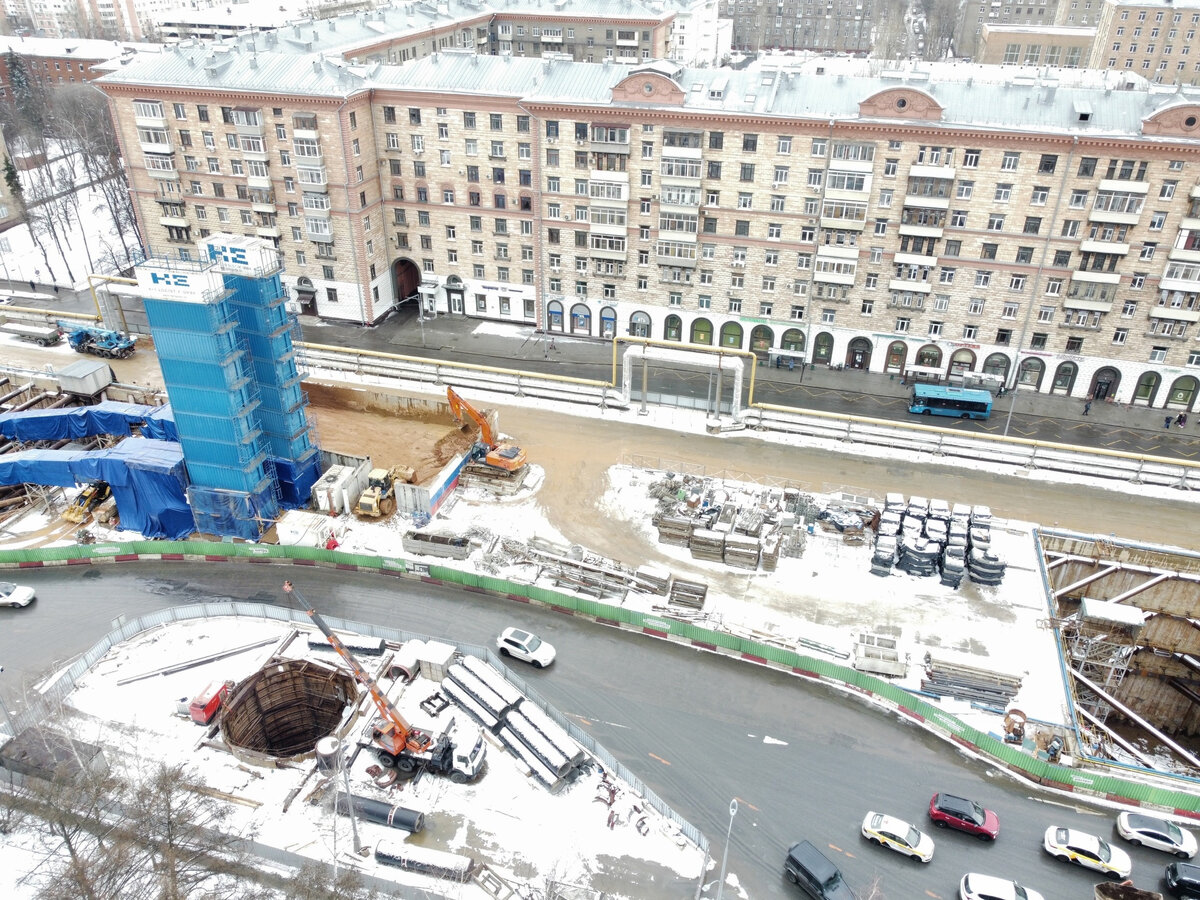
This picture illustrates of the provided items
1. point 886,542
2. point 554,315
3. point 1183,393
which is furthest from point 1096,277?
point 554,315

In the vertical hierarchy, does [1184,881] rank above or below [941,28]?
below

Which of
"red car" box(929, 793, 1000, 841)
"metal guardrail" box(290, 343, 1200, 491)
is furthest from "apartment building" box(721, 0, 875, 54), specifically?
"red car" box(929, 793, 1000, 841)

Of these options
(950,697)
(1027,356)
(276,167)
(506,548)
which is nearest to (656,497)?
(506,548)

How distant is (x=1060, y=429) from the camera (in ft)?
237

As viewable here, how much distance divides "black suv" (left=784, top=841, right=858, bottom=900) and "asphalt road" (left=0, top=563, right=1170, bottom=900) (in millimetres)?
780

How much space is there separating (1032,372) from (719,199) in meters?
32.3

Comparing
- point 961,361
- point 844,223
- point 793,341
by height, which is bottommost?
point 961,361

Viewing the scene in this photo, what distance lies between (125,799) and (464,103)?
6431 cm

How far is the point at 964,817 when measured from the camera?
122 ft

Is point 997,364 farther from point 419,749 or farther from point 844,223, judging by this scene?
point 419,749

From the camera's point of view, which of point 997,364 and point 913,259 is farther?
point 997,364

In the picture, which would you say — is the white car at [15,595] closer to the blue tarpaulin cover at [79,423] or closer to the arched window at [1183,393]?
the blue tarpaulin cover at [79,423]

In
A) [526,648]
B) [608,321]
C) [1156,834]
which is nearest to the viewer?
[1156,834]

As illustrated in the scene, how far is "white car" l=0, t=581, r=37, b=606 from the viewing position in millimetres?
49906
